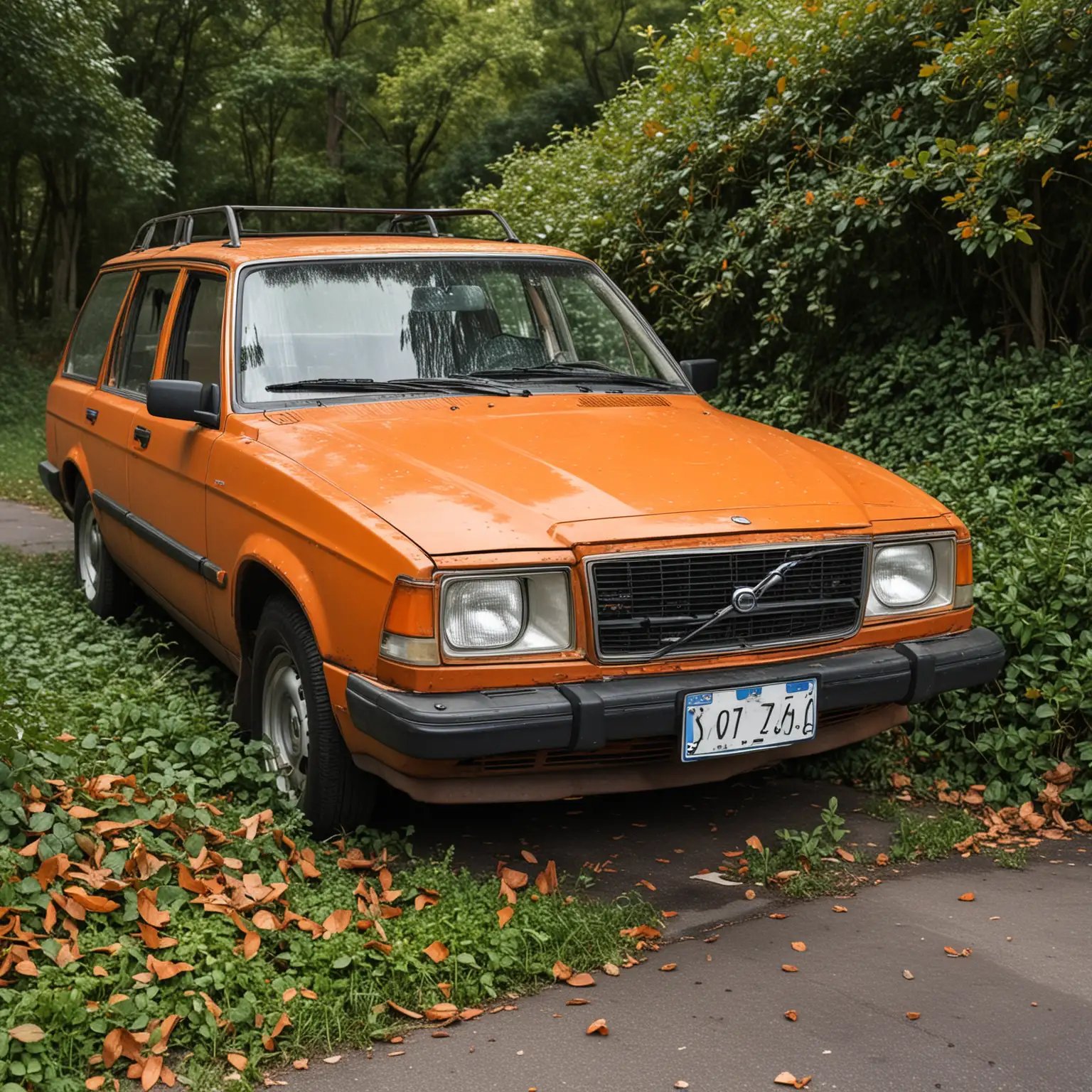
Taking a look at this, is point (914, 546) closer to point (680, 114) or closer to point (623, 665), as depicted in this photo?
point (623, 665)

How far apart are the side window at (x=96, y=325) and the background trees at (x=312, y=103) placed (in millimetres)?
16715

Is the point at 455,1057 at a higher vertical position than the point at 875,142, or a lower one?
lower

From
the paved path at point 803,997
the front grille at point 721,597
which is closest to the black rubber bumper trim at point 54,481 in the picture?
the paved path at point 803,997

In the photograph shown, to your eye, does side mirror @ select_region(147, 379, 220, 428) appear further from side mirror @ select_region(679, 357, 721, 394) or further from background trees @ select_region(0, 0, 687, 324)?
background trees @ select_region(0, 0, 687, 324)

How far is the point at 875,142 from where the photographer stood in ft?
25.5

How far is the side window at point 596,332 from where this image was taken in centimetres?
532

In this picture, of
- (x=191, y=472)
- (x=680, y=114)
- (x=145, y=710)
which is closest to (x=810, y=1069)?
(x=145, y=710)

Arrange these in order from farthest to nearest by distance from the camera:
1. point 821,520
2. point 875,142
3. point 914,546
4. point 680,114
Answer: point 680,114 < point 875,142 < point 914,546 < point 821,520

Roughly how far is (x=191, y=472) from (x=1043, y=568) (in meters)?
3.33

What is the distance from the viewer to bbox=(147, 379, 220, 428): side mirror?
4625mm

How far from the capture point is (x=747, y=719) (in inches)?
146

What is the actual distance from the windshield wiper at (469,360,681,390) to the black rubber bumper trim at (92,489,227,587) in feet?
3.98

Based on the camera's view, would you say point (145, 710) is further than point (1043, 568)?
No

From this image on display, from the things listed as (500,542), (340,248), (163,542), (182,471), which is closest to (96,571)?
(163,542)
